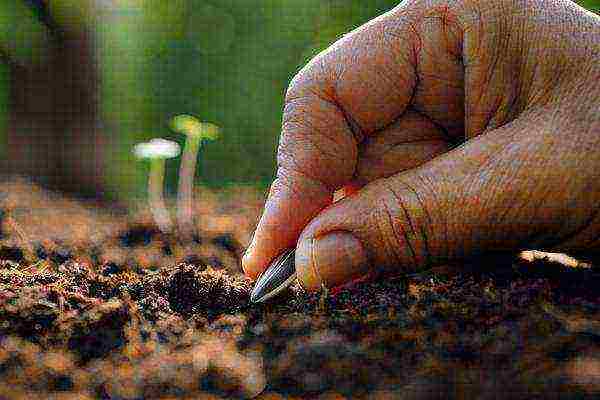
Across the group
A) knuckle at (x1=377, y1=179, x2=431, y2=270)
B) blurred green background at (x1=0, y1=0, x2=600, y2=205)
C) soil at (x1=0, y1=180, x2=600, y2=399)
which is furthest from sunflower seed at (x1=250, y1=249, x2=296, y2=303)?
blurred green background at (x1=0, y1=0, x2=600, y2=205)

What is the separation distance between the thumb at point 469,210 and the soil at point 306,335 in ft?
0.20

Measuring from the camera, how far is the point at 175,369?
1060 mm

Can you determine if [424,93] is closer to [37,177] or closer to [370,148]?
[370,148]

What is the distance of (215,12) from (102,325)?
6.10m

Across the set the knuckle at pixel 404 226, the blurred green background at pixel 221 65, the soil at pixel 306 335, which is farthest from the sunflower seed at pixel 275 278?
the blurred green background at pixel 221 65

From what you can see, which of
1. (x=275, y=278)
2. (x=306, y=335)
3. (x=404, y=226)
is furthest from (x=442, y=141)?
(x=306, y=335)

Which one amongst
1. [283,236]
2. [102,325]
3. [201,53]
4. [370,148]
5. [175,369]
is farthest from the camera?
[201,53]

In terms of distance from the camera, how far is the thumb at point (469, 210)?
4.88 ft

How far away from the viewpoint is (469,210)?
1530 millimetres

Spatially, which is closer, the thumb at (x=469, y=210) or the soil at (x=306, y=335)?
the soil at (x=306, y=335)

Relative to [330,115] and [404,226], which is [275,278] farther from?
[330,115]

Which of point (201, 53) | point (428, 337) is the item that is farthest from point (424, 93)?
point (201, 53)

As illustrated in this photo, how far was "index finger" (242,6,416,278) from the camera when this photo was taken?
1.91 meters

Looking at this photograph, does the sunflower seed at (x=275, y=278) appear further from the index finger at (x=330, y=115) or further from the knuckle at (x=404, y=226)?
the knuckle at (x=404, y=226)
